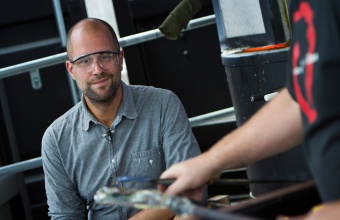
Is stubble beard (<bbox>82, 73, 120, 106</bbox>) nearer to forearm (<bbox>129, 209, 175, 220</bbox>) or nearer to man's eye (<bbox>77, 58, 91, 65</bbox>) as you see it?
man's eye (<bbox>77, 58, 91, 65</bbox>)

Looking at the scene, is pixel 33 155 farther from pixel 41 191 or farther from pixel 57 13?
pixel 57 13

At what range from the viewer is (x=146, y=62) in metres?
4.89

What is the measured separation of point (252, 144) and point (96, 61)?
1.35 m

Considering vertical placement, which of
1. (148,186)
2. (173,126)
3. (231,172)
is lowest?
(231,172)

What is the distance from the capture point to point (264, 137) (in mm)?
2057

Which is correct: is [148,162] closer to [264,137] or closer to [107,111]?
[107,111]

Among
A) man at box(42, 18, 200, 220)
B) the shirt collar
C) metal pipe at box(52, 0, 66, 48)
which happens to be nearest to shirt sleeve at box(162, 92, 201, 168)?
man at box(42, 18, 200, 220)


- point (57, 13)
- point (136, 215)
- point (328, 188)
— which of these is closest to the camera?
point (328, 188)

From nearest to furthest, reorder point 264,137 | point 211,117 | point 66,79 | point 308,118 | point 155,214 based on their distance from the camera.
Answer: point 308,118 < point 264,137 < point 155,214 < point 211,117 < point 66,79

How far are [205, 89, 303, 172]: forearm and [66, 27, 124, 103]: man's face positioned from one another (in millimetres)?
1256

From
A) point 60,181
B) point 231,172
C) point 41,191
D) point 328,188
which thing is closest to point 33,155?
point 41,191

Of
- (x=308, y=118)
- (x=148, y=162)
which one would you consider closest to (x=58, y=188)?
(x=148, y=162)

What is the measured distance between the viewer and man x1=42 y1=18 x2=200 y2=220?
10.8ft

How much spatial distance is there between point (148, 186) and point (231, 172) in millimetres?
1586
